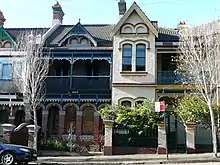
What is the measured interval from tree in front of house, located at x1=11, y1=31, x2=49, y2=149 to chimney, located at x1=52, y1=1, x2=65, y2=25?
627 cm

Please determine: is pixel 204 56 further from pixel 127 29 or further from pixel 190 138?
pixel 127 29

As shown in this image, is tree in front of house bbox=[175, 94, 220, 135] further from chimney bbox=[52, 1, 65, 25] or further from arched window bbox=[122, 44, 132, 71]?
chimney bbox=[52, 1, 65, 25]

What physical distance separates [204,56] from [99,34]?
38.8 ft

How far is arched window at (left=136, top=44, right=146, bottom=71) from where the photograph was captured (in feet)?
89.9

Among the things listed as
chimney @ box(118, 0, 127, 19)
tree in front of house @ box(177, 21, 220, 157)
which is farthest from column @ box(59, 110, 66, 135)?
chimney @ box(118, 0, 127, 19)

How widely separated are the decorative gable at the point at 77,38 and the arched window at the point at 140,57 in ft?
12.1

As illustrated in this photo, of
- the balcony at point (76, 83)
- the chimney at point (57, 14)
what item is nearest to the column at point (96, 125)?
the balcony at point (76, 83)

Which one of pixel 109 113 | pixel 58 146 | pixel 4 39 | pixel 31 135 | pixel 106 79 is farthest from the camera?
pixel 4 39

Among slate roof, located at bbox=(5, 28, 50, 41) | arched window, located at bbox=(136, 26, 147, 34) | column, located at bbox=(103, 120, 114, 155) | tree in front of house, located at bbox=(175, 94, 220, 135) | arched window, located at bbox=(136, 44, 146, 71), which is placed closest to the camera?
tree in front of house, located at bbox=(175, 94, 220, 135)

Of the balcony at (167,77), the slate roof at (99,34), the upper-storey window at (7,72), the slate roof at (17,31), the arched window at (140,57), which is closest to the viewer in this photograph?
the balcony at (167,77)

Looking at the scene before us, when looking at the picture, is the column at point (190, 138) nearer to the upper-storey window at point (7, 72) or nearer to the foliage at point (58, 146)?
the foliage at point (58, 146)

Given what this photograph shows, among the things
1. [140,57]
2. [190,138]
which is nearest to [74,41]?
[140,57]

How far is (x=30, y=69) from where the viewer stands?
2464 cm

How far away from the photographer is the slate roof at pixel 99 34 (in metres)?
28.4
